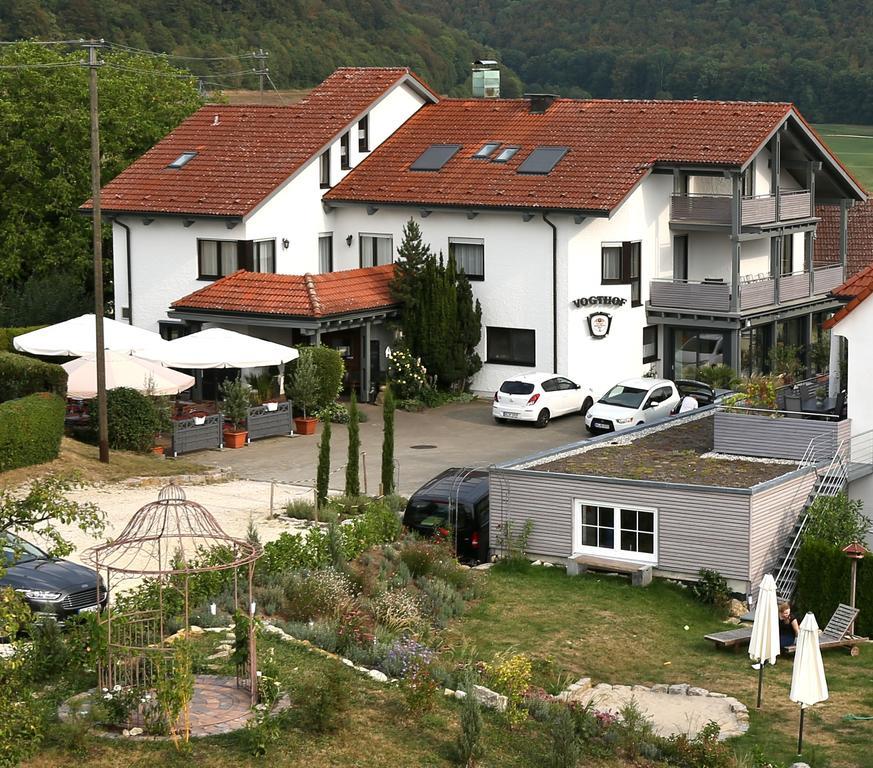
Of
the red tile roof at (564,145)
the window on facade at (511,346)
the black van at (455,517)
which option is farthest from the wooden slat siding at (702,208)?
the black van at (455,517)

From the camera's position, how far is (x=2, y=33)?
79.9m

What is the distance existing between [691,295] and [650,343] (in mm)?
1786

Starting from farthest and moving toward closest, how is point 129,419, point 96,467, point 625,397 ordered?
1. point 625,397
2. point 129,419
3. point 96,467

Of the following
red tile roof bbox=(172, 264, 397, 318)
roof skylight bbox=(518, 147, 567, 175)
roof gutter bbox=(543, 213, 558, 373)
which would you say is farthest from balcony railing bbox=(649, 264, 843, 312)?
red tile roof bbox=(172, 264, 397, 318)

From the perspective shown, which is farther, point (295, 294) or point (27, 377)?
point (295, 294)

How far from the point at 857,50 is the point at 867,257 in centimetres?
3851

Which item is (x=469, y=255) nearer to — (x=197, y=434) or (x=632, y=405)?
(x=632, y=405)

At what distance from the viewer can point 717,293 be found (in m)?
42.9

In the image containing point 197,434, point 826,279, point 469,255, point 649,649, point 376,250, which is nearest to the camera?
point 649,649

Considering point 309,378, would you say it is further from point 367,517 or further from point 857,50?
point 857,50

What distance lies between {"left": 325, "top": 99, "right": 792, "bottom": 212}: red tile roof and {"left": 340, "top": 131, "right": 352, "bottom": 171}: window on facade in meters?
0.40

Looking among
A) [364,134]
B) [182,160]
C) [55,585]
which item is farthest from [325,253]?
[55,585]

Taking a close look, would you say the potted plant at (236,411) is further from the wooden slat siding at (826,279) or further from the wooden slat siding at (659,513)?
the wooden slat siding at (826,279)

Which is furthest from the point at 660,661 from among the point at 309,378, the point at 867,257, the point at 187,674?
the point at 867,257
